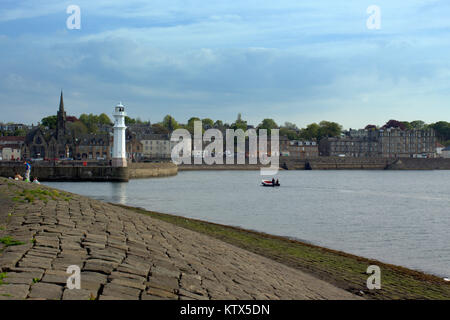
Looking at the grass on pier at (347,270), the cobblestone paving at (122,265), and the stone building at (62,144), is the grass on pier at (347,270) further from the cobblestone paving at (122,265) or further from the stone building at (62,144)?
the stone building at (62,144)

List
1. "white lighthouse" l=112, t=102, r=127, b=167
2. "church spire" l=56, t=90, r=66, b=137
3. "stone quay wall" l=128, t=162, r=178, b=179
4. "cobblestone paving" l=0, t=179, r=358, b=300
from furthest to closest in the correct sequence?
"church spire" l=56, t=90, r=66, b=137
"stone quay wall" l=128, t=162, r=178, b=179
"white lighthouse" l=112, t=102, r=127, b=167
"cobblestone paving" l=0, t=179, r=358, b=300

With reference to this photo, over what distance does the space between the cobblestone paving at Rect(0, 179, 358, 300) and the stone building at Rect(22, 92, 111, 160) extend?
499ft

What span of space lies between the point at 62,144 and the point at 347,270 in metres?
163

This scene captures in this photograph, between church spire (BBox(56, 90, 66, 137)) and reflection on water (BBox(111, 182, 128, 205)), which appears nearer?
reflection on water (BBox(111, 182, 128, 205))

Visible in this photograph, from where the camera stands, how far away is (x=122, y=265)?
35.8 feet

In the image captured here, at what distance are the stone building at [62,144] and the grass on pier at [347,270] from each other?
14588 cm

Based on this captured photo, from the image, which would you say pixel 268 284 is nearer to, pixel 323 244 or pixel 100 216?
pixel 100 216

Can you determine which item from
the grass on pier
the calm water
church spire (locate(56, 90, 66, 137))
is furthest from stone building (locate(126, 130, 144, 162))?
the grass on pier

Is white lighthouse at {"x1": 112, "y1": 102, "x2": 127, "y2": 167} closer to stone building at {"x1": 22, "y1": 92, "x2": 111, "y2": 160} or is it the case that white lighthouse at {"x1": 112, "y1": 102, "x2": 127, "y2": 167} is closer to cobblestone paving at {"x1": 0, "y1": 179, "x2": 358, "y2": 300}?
stone building at {"x1": 22, "y1": 92, "x2": 111, "y2": 160}

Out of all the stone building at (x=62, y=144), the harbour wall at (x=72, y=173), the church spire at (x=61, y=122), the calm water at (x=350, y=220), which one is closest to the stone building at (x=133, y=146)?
the stone building at (x=62, y=144)

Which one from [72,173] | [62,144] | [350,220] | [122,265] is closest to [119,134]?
[72,173]

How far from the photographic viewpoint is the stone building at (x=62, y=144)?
6550 inches

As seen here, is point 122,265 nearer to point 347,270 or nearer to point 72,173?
point 347,270

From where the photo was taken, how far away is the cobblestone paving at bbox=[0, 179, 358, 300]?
9.10 m
